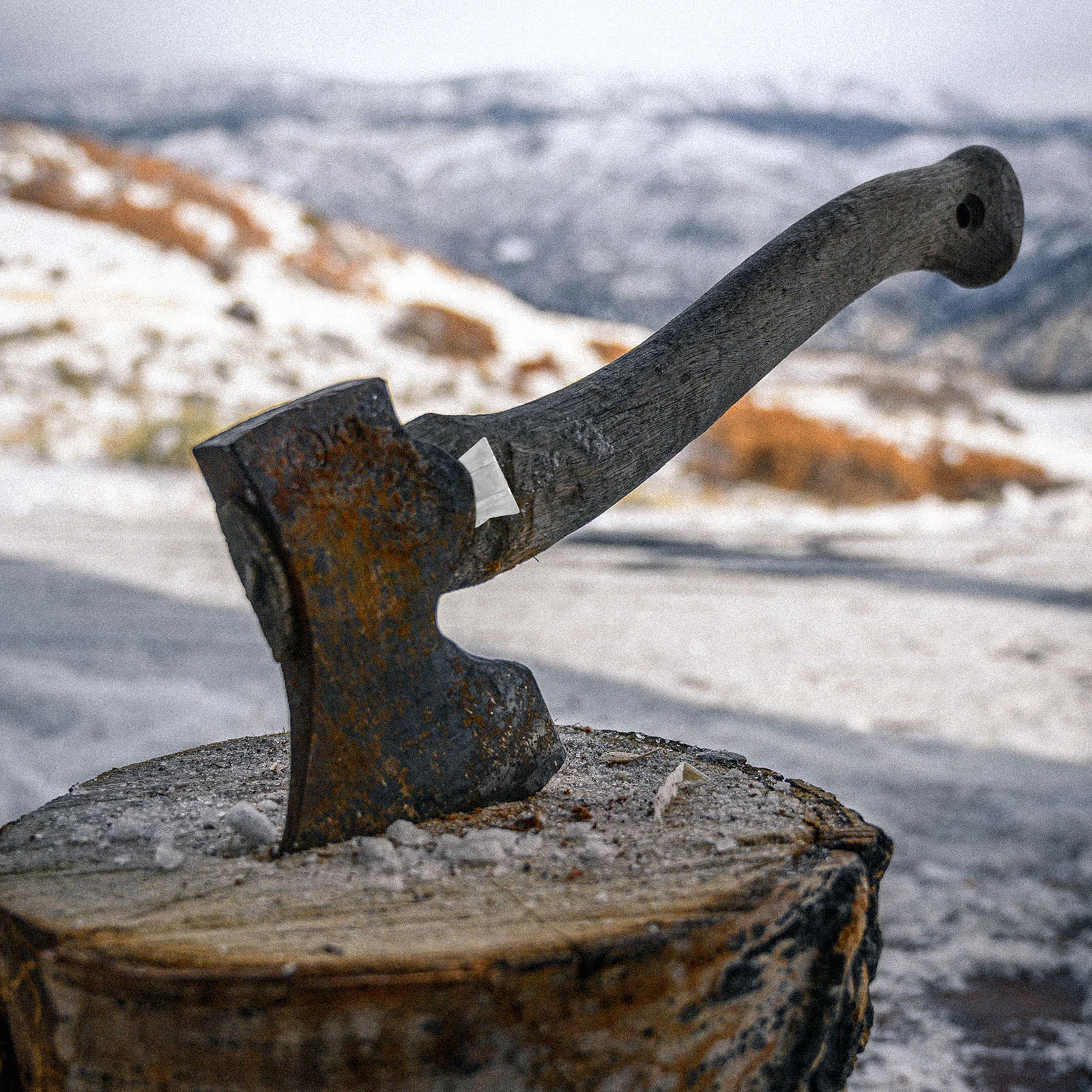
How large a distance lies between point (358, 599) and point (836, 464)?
8315 mm

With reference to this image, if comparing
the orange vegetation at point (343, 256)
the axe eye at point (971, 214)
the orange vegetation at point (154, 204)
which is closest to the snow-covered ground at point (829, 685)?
the axe eye at point (971, 214)

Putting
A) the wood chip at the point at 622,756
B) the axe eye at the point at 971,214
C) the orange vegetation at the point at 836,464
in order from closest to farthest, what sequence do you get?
the wood chip at the point at 622,756 → the axe eye at the point at 971,214 → the orange vegetation at the point at 836,464

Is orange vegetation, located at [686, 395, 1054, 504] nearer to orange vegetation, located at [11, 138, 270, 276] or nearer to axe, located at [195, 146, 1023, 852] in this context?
orange vegetation, located at [11, 138, 270, 276]

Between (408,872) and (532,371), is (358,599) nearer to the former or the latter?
(408,872)

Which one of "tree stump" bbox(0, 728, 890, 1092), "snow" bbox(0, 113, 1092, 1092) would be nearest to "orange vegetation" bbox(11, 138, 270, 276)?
"snow" bbox(0, 113, 1092, 1092)

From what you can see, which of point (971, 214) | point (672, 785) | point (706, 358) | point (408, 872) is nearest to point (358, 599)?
point (408, 872)

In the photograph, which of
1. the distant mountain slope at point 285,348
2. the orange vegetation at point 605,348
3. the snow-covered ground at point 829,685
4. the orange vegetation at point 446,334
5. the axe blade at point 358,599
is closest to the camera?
the axe blade at point 358,599

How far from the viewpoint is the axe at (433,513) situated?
0.94m

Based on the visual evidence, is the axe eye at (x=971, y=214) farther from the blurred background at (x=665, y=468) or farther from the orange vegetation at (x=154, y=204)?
the orange vegetation at (x=154, y=204)

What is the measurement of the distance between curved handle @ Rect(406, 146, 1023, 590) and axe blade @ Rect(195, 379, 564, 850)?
9 centimetres

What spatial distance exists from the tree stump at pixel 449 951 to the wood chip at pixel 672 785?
0.01 metres

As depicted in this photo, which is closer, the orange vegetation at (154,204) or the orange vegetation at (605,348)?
the orange vegetation at (605,348)

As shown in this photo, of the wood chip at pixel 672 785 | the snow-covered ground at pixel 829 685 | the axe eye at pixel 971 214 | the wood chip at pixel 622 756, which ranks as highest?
the axe eye at pixel 971 214

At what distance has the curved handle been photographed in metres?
1.13
